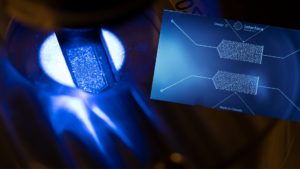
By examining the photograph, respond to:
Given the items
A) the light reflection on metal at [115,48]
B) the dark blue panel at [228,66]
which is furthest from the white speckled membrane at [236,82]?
the light reflection on metal at [115,48]

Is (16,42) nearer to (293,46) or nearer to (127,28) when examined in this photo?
(127,28)

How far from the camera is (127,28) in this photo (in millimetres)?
661

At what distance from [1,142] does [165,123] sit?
0.20 metres

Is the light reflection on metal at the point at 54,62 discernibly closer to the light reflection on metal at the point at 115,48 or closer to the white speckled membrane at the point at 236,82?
the light reflection on metal at the point at 115,48

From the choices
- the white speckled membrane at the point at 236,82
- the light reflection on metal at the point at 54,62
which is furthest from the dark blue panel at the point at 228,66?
the light reflection on metal at the point at 54,62

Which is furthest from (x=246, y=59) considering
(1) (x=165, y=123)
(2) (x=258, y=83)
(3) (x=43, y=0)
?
(3) (x=43, y=0)

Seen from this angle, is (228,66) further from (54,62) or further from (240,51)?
(54,62)

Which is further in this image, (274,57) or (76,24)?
(274,57)

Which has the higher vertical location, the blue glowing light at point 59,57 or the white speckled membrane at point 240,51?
the blue glowing light at point 59,57

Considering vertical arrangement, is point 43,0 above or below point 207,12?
above

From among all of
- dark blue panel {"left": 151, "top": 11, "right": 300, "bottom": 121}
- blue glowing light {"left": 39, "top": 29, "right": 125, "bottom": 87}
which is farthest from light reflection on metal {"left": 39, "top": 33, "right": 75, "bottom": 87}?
dark blue panel {"left": 151, "top": 11, "right": 300, "bottom": 121}

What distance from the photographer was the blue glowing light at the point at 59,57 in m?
0.63

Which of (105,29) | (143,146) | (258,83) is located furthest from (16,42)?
(258,83)

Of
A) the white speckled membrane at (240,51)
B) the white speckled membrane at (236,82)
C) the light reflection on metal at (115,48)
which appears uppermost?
the light reflection on metal at (115,48)
